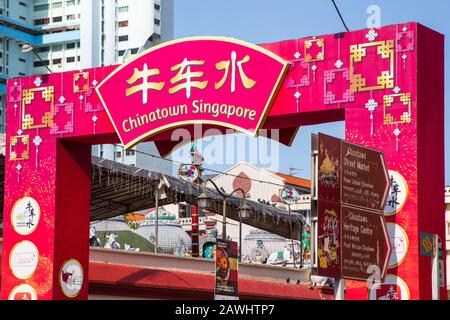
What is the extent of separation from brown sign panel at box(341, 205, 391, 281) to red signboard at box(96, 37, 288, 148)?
4195mm

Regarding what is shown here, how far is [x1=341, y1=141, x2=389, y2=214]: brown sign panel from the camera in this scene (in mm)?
17000

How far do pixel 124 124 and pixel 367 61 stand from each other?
551 cm

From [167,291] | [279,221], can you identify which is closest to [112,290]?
[167,291]

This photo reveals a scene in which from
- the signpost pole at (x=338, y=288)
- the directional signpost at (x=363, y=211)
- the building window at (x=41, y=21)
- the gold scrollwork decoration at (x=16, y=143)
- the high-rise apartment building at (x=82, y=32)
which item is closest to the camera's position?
the signpost pole at (x=338, y=288)

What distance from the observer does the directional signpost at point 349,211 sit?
1633 centimetres

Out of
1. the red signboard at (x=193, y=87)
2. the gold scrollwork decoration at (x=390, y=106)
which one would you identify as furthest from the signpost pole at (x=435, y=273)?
the red signboard at (x=193, y=87)

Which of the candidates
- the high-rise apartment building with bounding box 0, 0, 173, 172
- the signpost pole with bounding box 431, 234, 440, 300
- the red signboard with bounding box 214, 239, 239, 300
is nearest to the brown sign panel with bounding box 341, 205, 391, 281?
the signpost pole with bounding box 431, 234, 440, 300

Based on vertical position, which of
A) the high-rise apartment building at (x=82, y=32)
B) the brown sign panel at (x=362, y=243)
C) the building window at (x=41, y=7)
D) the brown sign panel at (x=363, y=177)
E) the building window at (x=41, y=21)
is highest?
the building window at (x=41, y=7)

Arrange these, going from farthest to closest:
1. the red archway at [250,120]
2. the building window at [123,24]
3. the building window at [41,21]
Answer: the building window at [41,21] < the building window at [123,24] < the red archway at [250,120]

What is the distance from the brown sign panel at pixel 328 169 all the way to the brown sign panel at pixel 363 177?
0.51ft

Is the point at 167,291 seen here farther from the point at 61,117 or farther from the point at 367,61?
the point at 367,61

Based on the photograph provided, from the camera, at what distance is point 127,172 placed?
104 ft

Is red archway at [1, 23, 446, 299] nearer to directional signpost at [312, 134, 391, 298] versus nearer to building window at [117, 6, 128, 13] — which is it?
directional signpost at [312, 134, 391, 298]

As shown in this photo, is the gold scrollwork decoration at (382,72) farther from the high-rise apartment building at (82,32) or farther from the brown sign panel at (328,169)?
the high-rise apartment building at (82,32)
